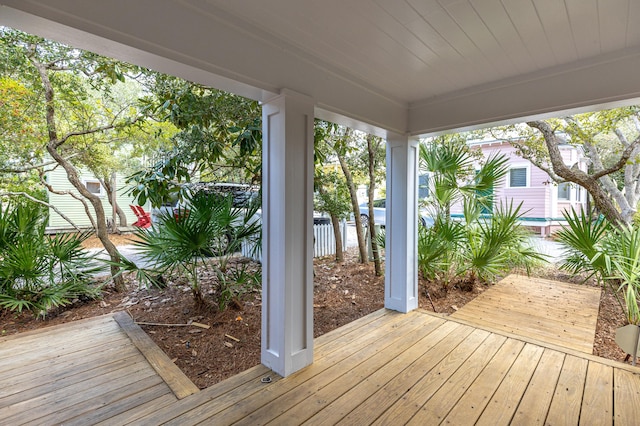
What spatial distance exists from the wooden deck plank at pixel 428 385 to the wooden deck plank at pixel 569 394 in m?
0.56

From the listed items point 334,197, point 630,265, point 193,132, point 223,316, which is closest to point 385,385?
point 223,316

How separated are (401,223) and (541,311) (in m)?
1.91

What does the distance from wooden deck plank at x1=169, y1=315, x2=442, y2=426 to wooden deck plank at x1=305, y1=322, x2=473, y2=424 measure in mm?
133

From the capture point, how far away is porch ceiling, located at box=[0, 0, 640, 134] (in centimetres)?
139

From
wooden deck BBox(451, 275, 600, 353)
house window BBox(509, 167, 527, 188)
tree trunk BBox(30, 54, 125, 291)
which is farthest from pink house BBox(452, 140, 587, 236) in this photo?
tree trunk BBox(30, 54, 125, 291)

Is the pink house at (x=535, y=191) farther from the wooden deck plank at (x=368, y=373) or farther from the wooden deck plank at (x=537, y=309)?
the wooden deck plank at (x=368, y=373)

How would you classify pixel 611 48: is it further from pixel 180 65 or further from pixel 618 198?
pixel 618 198

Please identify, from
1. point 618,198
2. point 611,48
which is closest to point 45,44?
point 611,48

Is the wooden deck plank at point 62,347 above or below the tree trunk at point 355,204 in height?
below

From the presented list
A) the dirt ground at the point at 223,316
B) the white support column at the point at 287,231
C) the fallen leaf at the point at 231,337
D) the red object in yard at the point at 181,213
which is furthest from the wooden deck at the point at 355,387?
the red object in yard at the point at 181,213

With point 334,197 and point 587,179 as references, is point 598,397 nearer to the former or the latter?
point 587,179

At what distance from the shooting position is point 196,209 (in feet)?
8.87

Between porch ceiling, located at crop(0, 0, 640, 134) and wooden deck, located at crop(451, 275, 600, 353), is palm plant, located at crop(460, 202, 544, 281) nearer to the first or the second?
wooden deck, located at crop(451, 275, 600, 353)

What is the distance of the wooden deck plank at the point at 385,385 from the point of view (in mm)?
1661
